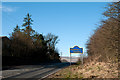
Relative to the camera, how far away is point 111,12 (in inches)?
413

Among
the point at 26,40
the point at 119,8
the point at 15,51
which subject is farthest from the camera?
the point at 26,40

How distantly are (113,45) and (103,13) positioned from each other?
220 centimetres

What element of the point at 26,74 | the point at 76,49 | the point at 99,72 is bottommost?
the point at 26,74

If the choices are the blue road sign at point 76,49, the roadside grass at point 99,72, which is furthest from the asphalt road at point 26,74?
the blue road sign at point 76,49

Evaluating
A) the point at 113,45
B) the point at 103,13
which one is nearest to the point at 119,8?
the point at 103,13

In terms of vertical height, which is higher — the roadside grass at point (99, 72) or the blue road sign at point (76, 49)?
the blue road sign at point (76, 49)

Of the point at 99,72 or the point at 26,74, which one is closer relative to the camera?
the point at 99,72

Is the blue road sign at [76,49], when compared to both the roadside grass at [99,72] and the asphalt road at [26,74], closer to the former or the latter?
the asphalt road at [26,74]

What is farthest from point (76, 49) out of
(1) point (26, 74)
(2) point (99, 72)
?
(2) point (99, 72)

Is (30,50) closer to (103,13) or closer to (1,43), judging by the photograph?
(1,43)

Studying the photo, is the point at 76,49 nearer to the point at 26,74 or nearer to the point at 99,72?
the point at 26,74

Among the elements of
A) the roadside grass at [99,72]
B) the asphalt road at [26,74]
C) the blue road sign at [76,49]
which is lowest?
the asphalt road at [26,74]

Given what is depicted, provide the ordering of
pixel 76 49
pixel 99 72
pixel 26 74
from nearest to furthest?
1. pixel 99 72
2. pixel 26 74
3. pixel 76 49

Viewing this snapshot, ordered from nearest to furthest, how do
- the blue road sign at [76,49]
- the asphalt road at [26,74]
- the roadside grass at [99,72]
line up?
the roadside grass at [99,72] → the asphalt road at [26,74] → the blue road sign at [76,49]
